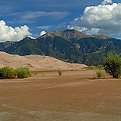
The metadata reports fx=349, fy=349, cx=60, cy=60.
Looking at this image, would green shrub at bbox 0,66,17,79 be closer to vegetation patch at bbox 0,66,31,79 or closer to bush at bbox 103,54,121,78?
vegetation patch at bbox 0,66,31,79

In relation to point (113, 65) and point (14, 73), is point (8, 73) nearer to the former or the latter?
point (14, 73)

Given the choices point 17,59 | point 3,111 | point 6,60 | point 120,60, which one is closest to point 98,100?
point 3,111

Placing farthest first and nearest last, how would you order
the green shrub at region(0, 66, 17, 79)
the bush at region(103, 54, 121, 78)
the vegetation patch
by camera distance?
the green shrub at region(0, 66, 17, 79) < the vegetation patch < the bush at region(103, 54, 121, 78)

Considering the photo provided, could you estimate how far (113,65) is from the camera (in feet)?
193

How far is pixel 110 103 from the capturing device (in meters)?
24.8

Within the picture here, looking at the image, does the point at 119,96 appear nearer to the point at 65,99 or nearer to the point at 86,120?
the point at 65,99

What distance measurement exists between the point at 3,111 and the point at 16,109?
111cm

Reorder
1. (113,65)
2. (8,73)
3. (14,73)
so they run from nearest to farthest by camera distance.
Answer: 1. (113,65)
2. (14,73)
3. (8,73)

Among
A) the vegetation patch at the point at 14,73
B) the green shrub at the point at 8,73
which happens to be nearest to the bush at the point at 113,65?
the vegetation patch at the point at 14,73

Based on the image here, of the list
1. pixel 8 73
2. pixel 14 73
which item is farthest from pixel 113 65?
pixel 8 73

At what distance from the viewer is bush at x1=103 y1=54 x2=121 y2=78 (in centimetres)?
5819

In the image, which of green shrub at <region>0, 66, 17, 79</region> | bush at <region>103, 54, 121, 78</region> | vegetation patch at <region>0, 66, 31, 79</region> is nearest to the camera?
bush at <region>103, 54, 121, 78</region>

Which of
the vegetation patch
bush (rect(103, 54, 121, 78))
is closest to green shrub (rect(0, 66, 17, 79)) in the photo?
Answer: the vegetation patch

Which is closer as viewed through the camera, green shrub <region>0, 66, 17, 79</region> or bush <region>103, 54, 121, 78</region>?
bush <region>103, 54, 121, 78</region>
